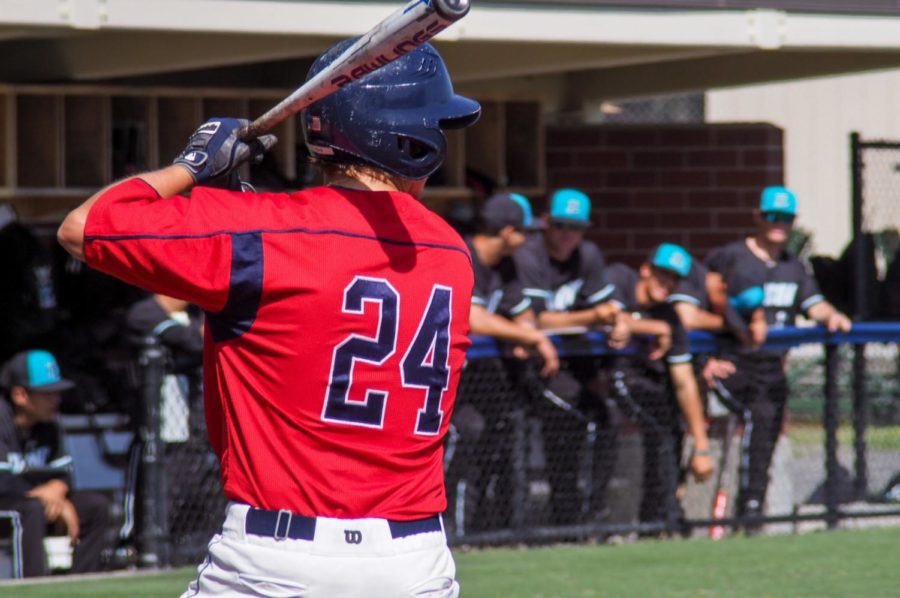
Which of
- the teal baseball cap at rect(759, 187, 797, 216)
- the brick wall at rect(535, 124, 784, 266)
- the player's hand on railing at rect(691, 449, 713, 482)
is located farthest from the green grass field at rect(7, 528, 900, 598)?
the brick wall at rect(535, 124, 784, 266)

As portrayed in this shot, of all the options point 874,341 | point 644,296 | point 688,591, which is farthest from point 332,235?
point 874,341

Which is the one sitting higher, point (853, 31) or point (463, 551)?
point (853, 31)

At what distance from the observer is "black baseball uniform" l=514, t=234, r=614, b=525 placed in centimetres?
794

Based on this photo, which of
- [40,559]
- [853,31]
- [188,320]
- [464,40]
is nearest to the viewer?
[40,559]

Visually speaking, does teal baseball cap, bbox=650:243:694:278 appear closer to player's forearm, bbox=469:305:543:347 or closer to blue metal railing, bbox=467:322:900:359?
blue metal railing, bbox=467:322:900:359

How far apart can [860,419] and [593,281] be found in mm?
1785

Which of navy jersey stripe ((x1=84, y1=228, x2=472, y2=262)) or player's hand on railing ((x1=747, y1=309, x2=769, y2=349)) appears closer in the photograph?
navy jersey stripe ((x1=84, y1=228, x2=472, y2=262))

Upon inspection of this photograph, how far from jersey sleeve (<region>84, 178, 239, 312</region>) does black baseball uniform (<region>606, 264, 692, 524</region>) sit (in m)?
5.56

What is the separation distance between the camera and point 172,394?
24.1ft

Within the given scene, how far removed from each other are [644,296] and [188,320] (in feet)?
8.17

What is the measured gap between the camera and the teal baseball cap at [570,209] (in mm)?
8164

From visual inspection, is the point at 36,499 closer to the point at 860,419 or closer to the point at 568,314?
the point at 568,314

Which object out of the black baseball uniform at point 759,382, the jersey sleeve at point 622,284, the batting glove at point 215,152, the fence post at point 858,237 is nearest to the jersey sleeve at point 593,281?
→ the jersey sleeve at point 622,284

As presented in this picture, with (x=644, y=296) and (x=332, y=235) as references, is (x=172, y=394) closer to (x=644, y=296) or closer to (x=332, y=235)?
(x=644, y=296)
